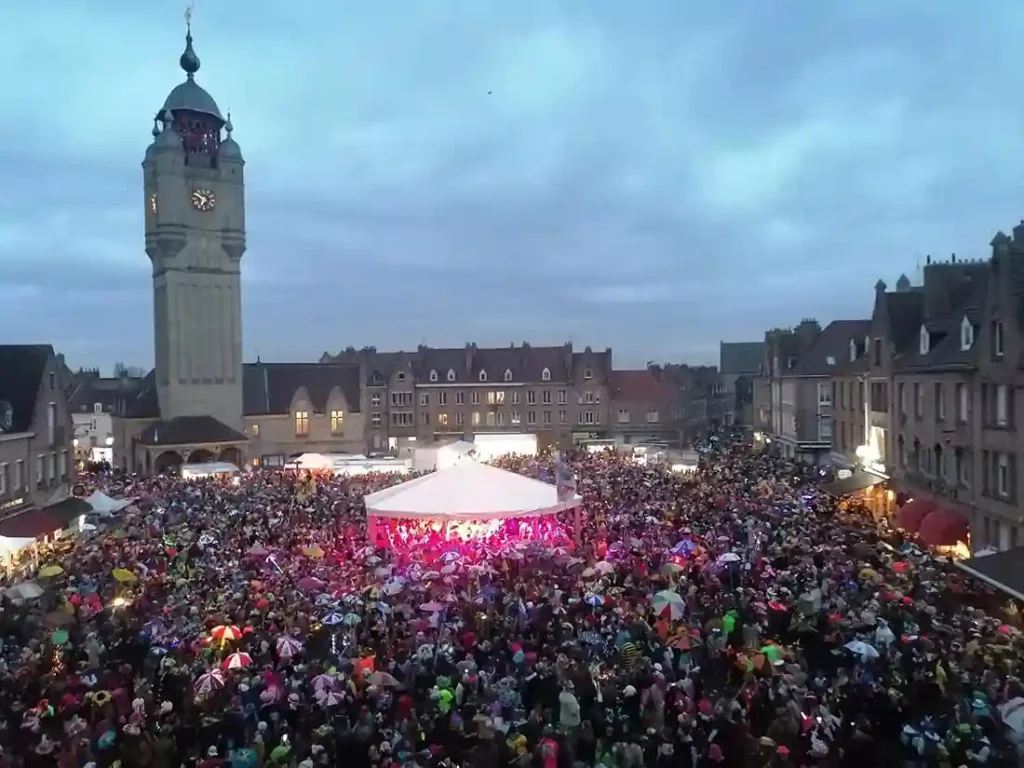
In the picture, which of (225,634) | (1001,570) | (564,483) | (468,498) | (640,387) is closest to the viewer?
(225,634)

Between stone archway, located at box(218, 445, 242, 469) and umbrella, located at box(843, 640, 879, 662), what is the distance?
54.8 metres

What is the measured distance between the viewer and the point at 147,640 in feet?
54.9

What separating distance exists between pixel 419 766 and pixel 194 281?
200ft

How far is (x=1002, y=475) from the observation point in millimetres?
25766

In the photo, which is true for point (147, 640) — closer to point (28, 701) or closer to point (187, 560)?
point (28, 701)

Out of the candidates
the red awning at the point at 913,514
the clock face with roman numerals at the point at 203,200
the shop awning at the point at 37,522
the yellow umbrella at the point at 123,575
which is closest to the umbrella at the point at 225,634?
the yellow umbrella at the point at 123,575

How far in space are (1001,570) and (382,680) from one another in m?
13.7

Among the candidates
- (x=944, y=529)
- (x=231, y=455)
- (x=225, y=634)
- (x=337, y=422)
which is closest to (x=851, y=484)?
(x=944, y=529)

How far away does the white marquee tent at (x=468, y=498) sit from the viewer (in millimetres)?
27406

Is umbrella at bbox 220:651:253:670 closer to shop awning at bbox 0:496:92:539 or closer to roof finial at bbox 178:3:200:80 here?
shop awning at bbox 0:496:92:539

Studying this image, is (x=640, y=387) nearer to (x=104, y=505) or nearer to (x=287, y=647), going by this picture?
(x=104, y=505)

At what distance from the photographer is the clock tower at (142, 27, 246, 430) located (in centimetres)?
6512

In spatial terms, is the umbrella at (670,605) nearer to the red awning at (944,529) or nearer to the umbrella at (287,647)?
the umbrella at (287,647)

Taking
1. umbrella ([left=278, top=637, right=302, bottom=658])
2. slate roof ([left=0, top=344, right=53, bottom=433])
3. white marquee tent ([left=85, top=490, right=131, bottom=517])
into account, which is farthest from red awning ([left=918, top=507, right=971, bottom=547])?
slate roof ([left=0, top=344, right=53, bottom=433])
